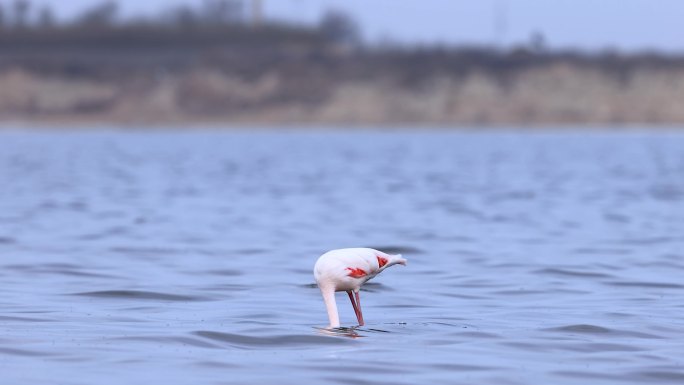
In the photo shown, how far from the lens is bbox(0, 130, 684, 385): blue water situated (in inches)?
362

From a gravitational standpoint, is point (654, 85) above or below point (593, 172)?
above

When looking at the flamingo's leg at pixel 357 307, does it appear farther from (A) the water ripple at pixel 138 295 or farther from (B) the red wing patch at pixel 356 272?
(A) the water ripple at pixel 138 295

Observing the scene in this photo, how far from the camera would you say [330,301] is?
10383 millimetres

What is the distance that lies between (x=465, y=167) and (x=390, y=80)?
186ft

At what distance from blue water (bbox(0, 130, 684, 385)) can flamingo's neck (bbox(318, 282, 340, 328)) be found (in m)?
0.15

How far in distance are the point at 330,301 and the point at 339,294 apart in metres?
2.78

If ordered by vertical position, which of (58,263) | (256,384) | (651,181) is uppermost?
(651,181)

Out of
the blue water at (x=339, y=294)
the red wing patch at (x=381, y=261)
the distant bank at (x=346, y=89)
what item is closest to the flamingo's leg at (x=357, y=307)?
the blue water at (x=339, y=294)

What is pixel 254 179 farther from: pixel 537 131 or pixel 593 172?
pixel 537 131

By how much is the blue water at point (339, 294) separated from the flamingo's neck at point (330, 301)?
0.15 m

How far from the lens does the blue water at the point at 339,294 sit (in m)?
9.20

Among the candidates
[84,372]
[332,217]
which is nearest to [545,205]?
[332,217]

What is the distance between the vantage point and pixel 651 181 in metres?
36.0

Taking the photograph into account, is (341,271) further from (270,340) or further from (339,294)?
(339,294)
